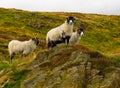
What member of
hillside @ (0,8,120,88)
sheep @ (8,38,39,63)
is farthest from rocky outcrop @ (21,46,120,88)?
sheep @ (8,38,39,63)

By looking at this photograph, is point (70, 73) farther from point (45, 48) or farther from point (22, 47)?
point (45, 48)

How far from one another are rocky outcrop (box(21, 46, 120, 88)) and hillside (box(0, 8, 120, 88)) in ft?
0.17

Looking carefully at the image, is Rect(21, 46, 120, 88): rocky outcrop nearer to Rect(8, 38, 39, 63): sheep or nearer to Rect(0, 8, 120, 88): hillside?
Rect(0, 8, 120, 88): hillside

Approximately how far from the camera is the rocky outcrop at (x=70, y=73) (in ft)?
55.1

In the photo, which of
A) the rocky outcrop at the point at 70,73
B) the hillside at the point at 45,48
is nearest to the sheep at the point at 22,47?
the hillside at the point at 45,48

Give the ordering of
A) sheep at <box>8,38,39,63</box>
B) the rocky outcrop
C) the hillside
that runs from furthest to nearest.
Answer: sheep at <box>8,38,39,63</box>, the hillside, the rocky outcrop

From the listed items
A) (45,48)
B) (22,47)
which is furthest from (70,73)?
(45,48)

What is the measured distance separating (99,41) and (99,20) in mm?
40557

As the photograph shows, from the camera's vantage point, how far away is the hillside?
19.4 metres

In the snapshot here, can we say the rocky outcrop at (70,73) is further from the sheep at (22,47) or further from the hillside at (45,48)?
the sheep at (22,47)

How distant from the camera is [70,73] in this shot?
17.9 meters

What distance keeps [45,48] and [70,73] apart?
122 feet

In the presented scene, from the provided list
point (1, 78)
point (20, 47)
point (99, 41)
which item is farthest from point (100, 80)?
point (99, 41)

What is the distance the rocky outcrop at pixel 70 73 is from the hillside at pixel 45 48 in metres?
0.05
